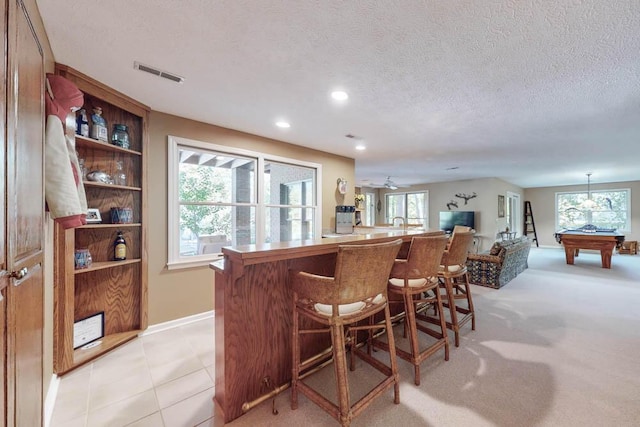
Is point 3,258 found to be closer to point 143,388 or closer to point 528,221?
point 143,388

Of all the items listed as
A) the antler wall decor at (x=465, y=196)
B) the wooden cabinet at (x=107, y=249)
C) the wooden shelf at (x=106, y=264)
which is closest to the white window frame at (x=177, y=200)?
the wooden cabinet at (x=107, y=249)

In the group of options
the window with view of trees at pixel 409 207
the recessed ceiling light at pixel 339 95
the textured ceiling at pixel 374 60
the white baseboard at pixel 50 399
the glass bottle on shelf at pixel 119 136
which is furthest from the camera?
the window with view of trees at pixel 409 207

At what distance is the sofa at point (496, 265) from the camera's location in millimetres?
4207

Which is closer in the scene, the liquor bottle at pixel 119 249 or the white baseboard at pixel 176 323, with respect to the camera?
the liquor bottle at pixel 119 249

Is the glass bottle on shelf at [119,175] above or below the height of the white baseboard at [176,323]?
above

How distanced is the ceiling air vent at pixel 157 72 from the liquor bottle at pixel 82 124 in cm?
75

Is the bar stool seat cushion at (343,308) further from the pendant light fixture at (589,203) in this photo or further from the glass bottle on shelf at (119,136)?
the pendant light fixture at (589,203)

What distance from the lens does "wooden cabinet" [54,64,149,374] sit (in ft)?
6.75

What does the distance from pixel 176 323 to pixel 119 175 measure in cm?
166

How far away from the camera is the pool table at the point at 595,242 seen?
18.5 ft

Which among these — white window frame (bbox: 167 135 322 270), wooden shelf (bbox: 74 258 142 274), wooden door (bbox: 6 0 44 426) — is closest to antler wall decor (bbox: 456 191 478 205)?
white window frame (bbox: 167 135 322 270)

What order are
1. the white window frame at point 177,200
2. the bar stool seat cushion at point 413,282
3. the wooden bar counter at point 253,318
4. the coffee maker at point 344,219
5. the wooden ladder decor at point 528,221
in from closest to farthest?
1. the wooden bar counter at point 253,318
2. the bar stool seat cushion at point 413,282
3. the white window frame at point 177,200
4. the coffee maker at point 344,219
5. the wooden ladder decor at point 528,221

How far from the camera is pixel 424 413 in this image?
1607 mm

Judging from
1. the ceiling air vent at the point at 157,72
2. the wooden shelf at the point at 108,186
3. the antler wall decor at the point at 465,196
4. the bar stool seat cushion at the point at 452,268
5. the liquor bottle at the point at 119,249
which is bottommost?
the bar stool seat cushion at the point at 452,268
